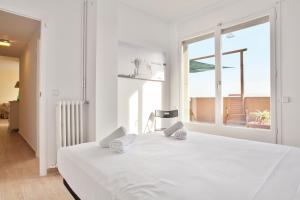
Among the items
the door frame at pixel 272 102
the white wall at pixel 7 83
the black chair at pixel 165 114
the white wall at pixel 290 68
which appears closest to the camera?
the white wall at pixel 290 68

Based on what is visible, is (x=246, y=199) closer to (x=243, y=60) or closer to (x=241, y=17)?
(x=243, y=60)

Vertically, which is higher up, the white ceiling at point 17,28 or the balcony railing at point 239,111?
the white ceiling at point 17,28

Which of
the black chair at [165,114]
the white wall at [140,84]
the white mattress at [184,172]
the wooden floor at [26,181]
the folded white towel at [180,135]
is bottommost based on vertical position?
the wooden floor at [26,181]

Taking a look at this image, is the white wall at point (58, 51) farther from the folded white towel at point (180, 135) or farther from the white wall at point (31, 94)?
the folded white towel at point (180, 135)

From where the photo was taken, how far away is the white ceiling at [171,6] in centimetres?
351

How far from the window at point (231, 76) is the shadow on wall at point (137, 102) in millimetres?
736

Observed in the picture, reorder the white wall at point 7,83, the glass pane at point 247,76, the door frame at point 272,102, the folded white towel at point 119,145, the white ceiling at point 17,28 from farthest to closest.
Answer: the white wall at point 7,83 → the white ceiling at point 17,28 → the glass pane at point 247,76 → the door frame at point 272,102 → the folded white towel at point 119,145

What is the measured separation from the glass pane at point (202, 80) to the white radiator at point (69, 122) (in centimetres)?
242

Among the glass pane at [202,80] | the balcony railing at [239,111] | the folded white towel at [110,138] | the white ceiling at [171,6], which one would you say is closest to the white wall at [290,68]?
the balcony railing at [239,111]

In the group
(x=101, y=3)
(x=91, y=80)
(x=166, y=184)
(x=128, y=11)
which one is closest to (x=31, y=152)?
(x=91, y=80)

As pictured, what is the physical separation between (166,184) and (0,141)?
5306 mm

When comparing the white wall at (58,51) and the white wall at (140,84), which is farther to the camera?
the white wall at (140,84)

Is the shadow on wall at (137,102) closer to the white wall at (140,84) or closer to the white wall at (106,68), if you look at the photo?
the white wall at (140,84)

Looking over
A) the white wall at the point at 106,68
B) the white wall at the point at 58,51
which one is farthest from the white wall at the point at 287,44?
the white wall at the point at 58,51
